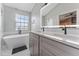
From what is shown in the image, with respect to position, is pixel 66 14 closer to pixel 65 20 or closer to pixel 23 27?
pixel 65 20

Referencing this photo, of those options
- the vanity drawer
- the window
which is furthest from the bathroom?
the vanity drawer

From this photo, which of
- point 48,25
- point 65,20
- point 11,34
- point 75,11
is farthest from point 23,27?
point 75,11

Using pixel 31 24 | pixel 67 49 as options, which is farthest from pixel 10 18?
pixel 67 49

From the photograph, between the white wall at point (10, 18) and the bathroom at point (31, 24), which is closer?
the bathroom at point (31, 24)

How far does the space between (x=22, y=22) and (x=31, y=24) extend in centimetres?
34

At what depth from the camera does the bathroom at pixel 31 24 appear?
1.63 meters

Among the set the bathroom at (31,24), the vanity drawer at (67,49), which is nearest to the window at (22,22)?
the bathroom at (31,24)

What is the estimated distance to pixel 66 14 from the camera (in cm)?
174

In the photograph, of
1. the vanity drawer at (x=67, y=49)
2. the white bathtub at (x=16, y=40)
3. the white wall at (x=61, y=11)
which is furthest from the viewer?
the white bathtub at (x=16, y=40)

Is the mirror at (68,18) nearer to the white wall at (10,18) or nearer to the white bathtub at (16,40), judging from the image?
the white wall at (10,18)

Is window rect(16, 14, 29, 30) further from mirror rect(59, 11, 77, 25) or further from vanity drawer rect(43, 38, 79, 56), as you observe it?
vanity drawer rect(43, 38, 79, 56)

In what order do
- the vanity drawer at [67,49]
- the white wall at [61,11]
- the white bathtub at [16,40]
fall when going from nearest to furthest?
the vanity drawer at [67,49] < the white wall at [61,11] < the white bathtub at [16,40]

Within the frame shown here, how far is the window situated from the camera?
2986 mm

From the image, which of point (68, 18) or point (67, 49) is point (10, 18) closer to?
point (68, 18)
